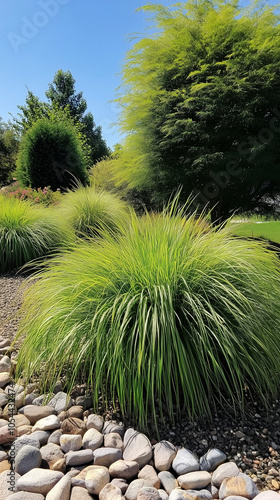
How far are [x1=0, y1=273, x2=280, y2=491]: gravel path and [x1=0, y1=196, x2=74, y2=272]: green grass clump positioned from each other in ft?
10.6

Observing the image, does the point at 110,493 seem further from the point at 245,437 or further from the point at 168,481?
the point at 245,437

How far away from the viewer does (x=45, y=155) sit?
9227mm

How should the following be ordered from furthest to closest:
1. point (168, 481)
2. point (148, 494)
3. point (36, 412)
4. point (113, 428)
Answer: point (36, 412)
point (113, 428)
point (168, 481)
point (148, 494)

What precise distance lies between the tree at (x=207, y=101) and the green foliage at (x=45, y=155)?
318cm

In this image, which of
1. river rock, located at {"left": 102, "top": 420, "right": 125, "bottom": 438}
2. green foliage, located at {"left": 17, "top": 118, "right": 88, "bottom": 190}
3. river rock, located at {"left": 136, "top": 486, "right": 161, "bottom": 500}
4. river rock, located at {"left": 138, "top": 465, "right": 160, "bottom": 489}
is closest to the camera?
river rock, located at {"left": 136, "top": 486, "right": 161, "bottom": 500}

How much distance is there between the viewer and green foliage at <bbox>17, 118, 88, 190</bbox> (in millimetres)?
9203

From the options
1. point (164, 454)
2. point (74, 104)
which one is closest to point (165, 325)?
point (164, 454)

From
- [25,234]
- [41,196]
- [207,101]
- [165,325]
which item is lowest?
[165,325]

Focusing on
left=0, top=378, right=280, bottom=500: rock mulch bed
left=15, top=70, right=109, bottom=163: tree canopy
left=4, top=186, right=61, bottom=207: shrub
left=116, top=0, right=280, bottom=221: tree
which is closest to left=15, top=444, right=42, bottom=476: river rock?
left=0, top=378, right=280, bottom=500: rock mulch bed

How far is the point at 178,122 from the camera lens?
596 centimetres

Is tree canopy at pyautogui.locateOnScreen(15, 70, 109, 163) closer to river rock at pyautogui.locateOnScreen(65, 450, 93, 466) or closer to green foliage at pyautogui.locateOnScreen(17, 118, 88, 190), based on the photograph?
green foliage at pyautogui.locateOnScreen(17, 118, 88, 190)

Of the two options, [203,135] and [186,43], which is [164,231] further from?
[186,43]

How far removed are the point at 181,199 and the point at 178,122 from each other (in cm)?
171

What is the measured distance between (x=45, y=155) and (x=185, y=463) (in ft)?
30.3
